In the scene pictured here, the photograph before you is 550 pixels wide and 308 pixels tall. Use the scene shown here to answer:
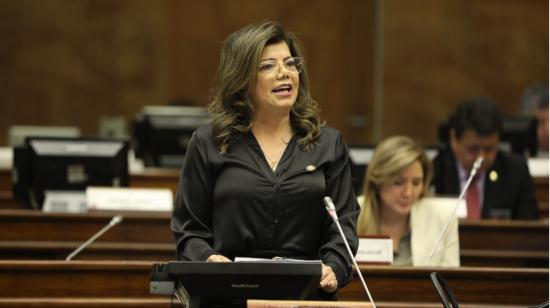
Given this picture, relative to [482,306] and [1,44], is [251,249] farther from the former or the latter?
[1,44]

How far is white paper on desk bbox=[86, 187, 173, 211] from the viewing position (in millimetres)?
5066

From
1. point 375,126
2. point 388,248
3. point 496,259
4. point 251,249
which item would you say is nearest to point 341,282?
point 251,249

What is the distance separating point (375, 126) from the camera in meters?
9.88

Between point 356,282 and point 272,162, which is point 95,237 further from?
point 272,162

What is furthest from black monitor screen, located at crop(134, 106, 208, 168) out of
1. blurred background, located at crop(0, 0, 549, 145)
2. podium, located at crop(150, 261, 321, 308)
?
podium, located at crop(150, 261, 321, 308)

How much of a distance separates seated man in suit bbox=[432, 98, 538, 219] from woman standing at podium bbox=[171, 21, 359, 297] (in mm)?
2586

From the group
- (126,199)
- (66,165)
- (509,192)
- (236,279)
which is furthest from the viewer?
(509,192)

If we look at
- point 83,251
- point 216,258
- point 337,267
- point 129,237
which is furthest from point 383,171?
point 216,258

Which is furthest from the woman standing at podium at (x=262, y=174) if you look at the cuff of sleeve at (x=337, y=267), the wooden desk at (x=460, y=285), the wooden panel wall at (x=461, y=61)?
the wooden panel wall at (x=461, y=61)

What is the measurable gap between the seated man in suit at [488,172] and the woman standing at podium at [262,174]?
2.59 meters

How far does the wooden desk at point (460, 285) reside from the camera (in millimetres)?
4062

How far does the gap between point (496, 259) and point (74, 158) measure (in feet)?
7.01

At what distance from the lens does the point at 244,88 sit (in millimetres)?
3154

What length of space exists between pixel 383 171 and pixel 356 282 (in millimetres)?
728
